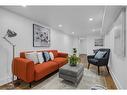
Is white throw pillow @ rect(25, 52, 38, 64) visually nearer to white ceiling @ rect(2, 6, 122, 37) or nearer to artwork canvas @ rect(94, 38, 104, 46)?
white ceiling @ rect(2, 6, 122, 37)

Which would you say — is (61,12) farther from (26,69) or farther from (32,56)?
(26,69)

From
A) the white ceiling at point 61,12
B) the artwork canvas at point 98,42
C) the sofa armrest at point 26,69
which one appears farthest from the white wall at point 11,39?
the artwork canvas at point 98,42

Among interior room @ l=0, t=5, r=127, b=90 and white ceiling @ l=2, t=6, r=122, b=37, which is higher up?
white ceiling @ l=2, t=6, r=122, b=37

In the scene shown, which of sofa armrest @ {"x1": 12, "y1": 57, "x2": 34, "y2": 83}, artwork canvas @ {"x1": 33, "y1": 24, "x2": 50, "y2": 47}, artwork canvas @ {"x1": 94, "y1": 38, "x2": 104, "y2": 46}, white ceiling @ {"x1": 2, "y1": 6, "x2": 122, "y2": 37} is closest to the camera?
sofa armrest @ {"x1": 12, "y1": 57, "x2": 34, "y2": 83}

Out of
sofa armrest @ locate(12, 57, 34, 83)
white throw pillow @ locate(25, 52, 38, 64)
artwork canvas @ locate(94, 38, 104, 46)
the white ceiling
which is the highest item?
the white ceiling

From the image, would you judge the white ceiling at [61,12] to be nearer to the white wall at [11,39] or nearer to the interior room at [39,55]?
the interior room at [39,55]

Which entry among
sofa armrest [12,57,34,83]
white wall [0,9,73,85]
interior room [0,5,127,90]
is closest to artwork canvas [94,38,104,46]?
interior room [0,5,127,90]

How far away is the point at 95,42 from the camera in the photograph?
852 centimetres

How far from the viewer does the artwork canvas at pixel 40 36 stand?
12.2ft

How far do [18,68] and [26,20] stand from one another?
68.8 inches

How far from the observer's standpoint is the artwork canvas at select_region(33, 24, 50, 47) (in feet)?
12.2
